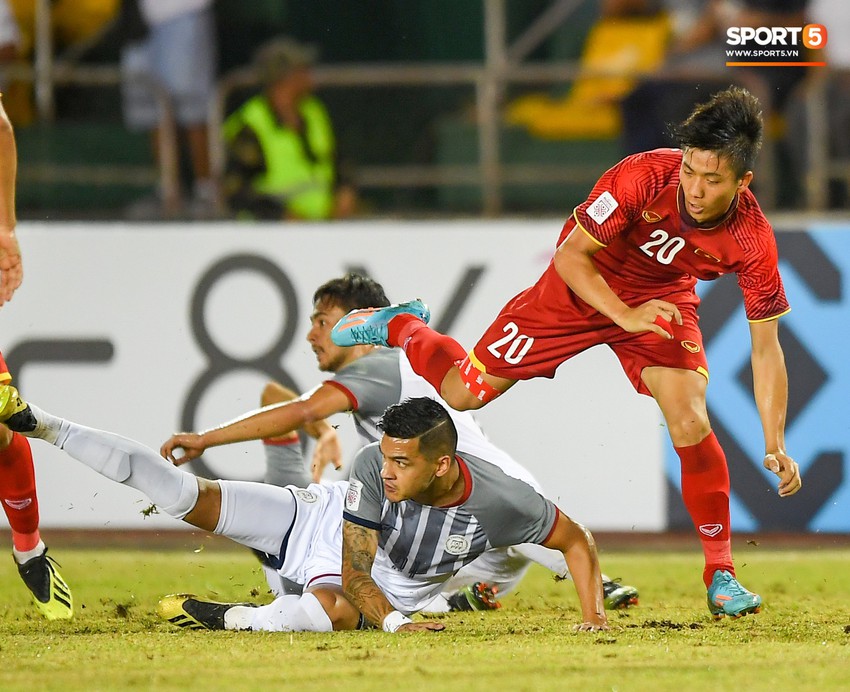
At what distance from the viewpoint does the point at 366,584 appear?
18.1 feet

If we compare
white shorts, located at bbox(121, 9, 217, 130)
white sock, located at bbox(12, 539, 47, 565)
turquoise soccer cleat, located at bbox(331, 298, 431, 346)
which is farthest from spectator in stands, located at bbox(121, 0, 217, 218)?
white sock, located at bbox(12, 539, 47, 565)

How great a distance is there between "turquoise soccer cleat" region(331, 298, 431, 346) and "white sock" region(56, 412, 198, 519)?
113cm

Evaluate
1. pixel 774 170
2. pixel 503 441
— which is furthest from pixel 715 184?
pixel 774 170

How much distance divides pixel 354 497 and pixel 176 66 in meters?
5.16

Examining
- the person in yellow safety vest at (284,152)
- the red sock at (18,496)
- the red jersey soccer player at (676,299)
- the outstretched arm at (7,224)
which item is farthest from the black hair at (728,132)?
the person in yellow safety vest at (284,152)

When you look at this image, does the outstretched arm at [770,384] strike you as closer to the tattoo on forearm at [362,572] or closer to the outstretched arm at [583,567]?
the outstretched arm at [583,567]

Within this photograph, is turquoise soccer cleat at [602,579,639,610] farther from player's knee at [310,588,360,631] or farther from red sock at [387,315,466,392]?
player's knee at [310,588,360,631]

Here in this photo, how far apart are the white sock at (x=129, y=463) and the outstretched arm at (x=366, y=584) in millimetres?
715

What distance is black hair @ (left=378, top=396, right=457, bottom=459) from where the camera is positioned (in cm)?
542

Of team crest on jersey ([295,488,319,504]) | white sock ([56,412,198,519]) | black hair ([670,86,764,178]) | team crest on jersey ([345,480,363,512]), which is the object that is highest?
black hair ([670,86,764,178])

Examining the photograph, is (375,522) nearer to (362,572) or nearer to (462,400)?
(362,572)

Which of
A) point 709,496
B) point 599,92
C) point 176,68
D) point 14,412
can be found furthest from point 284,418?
point 599,92

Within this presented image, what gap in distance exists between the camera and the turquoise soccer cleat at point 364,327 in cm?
662

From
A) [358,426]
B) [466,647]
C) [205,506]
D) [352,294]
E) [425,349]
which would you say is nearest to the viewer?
[466,647]
